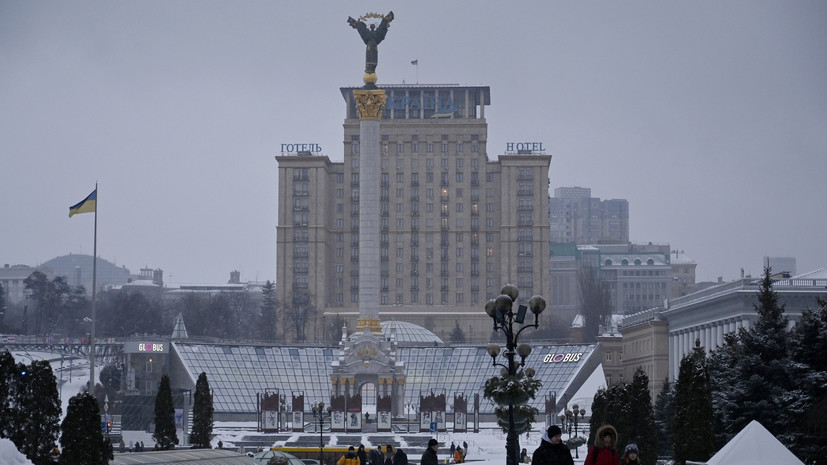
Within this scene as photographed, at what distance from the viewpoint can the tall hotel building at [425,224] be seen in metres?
158

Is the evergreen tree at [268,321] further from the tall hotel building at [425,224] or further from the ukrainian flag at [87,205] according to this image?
the ukrainian flag at [87,205]

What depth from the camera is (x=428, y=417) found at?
8688 centimetres

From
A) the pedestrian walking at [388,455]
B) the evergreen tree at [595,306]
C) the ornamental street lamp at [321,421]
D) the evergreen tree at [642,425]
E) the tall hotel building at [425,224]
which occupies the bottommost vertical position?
the ornamental street lamp at [321,421]

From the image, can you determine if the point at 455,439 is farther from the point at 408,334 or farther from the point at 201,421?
the point at 408,334

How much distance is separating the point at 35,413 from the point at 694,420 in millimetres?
16998

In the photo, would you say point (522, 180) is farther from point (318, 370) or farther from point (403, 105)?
point (318, 370)

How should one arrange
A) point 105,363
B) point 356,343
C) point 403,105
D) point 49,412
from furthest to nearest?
point 403,105, point 105,363, point 356,343, point 49,412

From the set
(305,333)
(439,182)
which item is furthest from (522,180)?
(305,333)

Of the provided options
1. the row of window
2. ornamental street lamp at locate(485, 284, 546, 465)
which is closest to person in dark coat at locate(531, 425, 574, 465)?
ornamental street lamp at locate(485, 284, 546, 465)

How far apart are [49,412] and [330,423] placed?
175ft

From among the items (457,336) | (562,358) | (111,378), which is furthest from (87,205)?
(457,336)

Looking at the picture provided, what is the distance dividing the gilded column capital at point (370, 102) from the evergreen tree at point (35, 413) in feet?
255

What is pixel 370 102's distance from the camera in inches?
4331

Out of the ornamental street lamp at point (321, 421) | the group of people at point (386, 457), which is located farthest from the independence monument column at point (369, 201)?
the group of people at point (386, 457)
